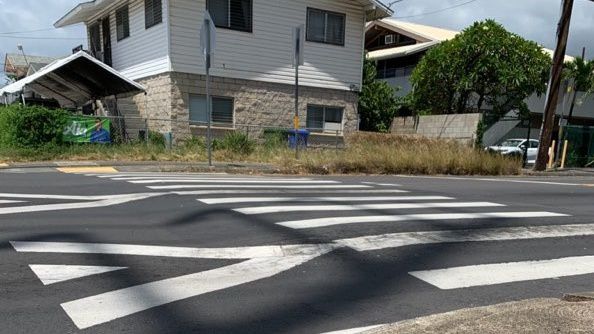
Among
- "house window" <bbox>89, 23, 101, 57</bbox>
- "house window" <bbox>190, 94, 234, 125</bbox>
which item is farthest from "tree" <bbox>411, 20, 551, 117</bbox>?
"house window" <bbox>89, 23, 101, 57</bbox>

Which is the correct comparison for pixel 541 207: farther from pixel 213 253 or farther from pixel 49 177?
pixel 49 177

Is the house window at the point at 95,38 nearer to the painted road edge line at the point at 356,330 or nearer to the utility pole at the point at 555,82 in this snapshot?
the utility pole at the point at 555,82

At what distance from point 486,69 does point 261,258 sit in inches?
786

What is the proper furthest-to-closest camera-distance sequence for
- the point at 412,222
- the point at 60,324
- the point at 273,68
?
1. the point at 273,68
2. the point at 412,222
3. the point at 60,324

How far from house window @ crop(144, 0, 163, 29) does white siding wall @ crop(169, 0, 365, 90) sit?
0.96m

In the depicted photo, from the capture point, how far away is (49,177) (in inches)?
439

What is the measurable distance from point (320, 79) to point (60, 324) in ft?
63.5

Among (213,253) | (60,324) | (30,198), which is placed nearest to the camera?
(60,324)

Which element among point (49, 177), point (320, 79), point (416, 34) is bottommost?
point (49, 177)

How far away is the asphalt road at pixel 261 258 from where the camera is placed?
3.96 metres

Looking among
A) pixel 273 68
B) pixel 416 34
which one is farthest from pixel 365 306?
pixel 416 34

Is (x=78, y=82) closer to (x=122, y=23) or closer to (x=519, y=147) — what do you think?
(x=122, y=23)

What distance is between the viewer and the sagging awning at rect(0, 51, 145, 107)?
17.5 metres

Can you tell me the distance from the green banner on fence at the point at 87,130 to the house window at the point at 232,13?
5893 mm
